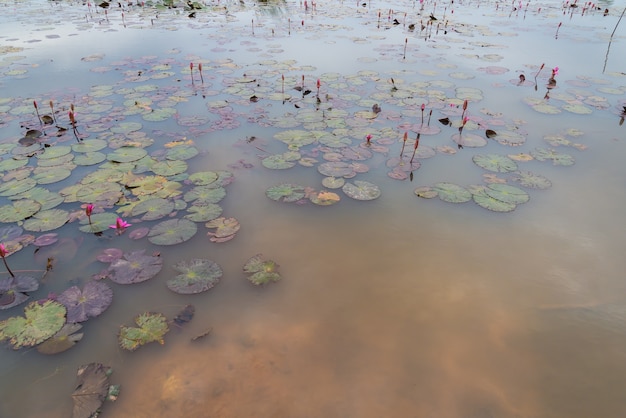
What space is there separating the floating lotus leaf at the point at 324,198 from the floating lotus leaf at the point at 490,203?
1743 mm

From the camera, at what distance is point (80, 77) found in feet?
26.5

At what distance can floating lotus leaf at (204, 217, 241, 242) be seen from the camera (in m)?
3.96

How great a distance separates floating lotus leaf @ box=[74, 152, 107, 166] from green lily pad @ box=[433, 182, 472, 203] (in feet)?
15.4

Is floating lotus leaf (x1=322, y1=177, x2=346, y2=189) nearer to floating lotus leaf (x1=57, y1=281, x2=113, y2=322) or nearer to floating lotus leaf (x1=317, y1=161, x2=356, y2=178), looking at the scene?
floating lotus leaf (x1=317, y1=161, x2=356, y2=178)

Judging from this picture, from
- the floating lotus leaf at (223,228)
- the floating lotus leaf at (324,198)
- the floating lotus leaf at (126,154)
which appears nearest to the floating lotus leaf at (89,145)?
the floating lotus leaf at (126,154)

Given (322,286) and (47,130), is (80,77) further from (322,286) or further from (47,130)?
(322,286)

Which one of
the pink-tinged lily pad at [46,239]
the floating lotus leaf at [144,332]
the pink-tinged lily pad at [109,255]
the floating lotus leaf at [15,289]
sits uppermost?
the pink-tinged lily pad at [46,239]

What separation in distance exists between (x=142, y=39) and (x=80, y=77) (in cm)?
360

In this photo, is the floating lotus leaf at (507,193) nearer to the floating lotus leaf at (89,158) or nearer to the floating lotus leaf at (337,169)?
the floating lotus leaf at (337,169)

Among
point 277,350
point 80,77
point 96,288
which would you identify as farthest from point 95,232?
point 80,77

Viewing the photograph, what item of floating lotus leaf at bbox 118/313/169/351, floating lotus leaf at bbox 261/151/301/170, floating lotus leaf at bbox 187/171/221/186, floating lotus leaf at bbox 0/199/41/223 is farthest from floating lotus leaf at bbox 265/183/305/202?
floating lotus leaf at bbox 0/199/41/223

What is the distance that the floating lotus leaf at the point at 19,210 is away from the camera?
4.04 metres

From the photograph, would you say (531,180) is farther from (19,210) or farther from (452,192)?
(19,210)

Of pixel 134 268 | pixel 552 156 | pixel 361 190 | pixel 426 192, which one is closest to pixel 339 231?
pixel 361 190
